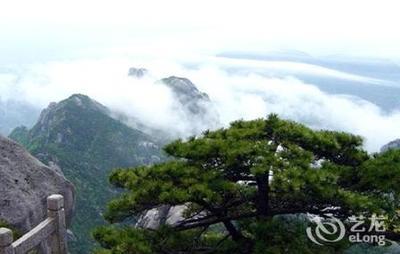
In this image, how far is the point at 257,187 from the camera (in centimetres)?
866

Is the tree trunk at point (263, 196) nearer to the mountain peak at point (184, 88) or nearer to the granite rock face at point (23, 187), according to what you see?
the granite rock face at point (23, 187)

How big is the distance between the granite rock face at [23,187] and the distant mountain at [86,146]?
51.3 meters

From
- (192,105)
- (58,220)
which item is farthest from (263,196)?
(192,105)

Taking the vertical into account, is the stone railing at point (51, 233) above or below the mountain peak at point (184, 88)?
above

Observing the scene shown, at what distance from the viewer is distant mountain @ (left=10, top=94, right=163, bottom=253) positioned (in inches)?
2970

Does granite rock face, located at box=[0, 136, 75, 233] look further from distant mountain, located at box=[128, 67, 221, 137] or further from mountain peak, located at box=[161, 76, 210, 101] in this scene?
mountain peak, located at box=[161, 76, 210, 101]

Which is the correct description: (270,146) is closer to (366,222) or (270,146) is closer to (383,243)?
(366,222)

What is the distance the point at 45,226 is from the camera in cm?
930

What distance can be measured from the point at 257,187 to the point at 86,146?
95456 millimetres

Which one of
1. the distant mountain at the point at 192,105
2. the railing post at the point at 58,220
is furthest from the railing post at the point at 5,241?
the distant mountain at the point at 192,105

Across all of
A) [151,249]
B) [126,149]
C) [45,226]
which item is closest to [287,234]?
[151,249]

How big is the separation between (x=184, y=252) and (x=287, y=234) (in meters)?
1.83

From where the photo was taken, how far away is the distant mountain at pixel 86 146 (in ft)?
247

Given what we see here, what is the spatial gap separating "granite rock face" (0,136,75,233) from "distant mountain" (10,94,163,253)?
51.3 metres
